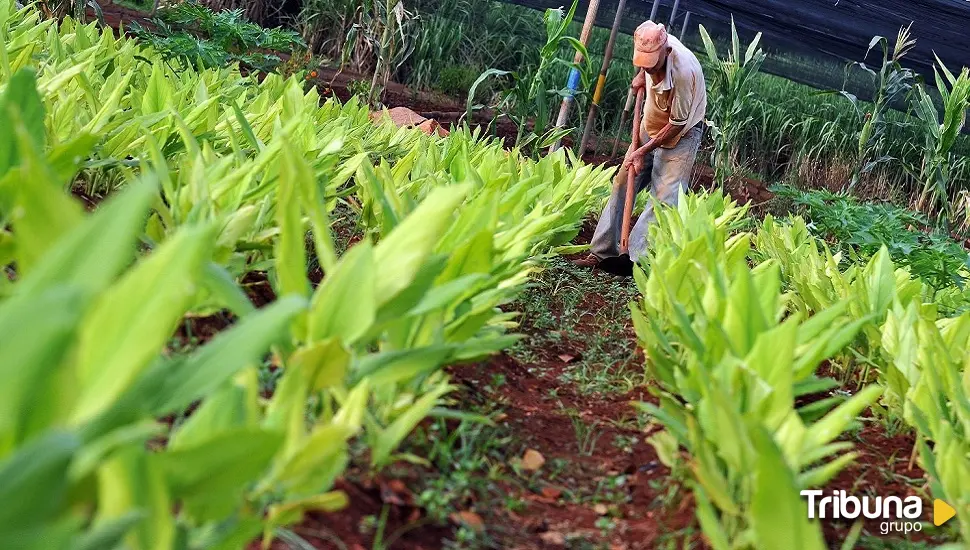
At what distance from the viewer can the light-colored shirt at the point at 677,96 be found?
499cm

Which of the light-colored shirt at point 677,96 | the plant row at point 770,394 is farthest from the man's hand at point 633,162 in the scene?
the plant row at point 770,394

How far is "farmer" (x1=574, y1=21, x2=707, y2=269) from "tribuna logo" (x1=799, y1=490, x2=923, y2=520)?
9.08 ft

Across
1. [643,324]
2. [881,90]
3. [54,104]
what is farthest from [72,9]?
[643,324]

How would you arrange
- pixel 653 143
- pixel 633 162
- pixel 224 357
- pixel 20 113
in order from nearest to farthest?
1. pixel 224 357
2. pixel 20 113
3. pixel 633 162
4. pixel 653 143

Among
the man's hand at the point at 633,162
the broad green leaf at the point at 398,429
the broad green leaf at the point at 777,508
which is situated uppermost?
the broad green leaf at the point at 777,508

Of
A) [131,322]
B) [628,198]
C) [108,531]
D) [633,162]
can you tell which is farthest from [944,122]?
[108,531]

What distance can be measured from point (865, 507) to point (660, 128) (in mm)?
3682

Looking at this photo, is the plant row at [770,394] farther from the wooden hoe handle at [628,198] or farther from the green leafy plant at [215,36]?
the green leafy plant at [215,36]

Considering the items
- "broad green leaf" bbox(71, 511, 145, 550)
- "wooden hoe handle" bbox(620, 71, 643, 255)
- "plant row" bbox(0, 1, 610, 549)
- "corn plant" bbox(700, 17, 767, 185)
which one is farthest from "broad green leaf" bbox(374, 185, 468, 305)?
"corn plant" bbox(700, 17, 767, 185)

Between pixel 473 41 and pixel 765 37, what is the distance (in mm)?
3343

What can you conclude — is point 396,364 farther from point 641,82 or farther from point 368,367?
point 641,82

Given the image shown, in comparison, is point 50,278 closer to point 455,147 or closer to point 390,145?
point 455,147

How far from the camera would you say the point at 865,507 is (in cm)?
189

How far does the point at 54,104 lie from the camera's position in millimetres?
2531
